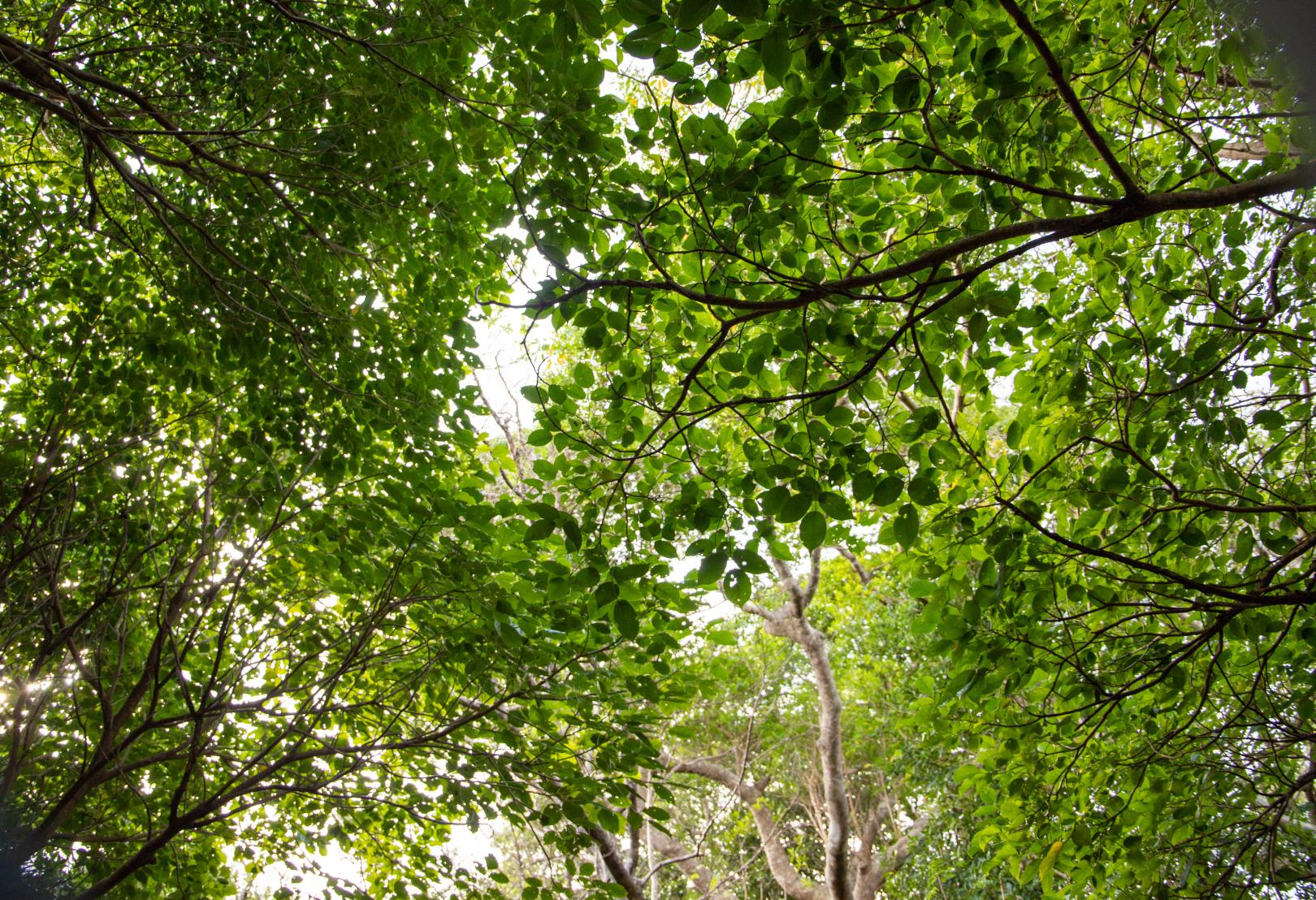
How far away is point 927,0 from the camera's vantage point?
1.83 meters

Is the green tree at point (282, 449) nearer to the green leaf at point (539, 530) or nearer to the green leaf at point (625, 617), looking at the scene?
the green leaf at point (625, 617)

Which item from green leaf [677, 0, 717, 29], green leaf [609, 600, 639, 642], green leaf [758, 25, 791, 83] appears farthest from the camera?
green leaf [609, 600, 639, 642]

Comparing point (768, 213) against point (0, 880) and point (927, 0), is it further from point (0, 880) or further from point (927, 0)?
point (0, 880)

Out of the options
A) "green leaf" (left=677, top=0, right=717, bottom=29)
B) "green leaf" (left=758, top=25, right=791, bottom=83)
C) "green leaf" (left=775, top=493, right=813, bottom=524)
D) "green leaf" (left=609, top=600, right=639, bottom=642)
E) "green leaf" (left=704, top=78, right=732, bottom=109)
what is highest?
"green leaf" (left=704, top=78, right=732, bottom=109)

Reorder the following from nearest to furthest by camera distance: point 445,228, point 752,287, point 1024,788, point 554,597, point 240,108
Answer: point 554,597 < point 752,287 < point 1024,788 < point 240,108 < point 445,228

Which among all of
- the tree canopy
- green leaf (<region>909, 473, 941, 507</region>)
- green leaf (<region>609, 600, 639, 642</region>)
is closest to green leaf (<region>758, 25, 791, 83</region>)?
the tree canopy

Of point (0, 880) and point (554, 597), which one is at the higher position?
point (554, 597)

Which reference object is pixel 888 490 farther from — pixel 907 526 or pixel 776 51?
pixel 776 51

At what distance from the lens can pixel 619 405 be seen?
2971mm

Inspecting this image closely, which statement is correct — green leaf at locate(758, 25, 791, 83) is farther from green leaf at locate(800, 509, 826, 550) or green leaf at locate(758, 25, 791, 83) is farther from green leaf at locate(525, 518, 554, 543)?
green leaf at locate(525, 518, 554, 543)

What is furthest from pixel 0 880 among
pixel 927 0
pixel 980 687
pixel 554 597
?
pixel 980 687

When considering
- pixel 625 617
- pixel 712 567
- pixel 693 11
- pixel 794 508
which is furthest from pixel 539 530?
pixel 693 11

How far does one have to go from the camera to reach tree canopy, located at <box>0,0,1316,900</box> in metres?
2.39

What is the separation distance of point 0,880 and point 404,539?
2.16 m
